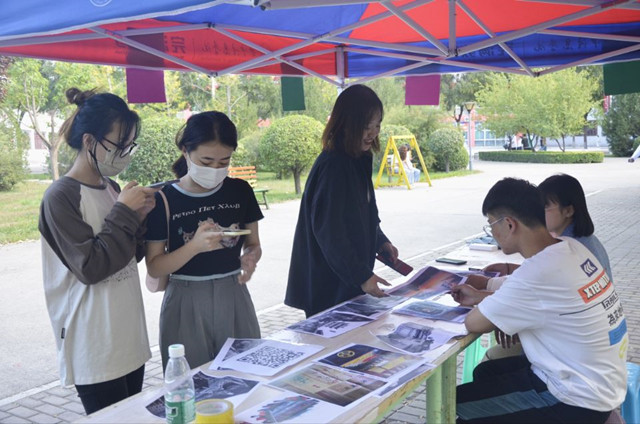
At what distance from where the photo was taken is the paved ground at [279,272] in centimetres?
411

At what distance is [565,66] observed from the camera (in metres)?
5.08

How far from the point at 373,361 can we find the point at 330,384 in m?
0.26

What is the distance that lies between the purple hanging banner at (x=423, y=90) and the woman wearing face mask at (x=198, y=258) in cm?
341

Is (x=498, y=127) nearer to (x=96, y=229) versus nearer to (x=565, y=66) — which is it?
(x=565, y=66)

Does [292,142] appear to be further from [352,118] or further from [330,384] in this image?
[330,384]

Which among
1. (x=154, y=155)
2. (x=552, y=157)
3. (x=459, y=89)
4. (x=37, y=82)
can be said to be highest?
(x=459, y=89)

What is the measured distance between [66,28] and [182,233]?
84cm

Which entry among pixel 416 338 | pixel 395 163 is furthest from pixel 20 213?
pixel 416 338

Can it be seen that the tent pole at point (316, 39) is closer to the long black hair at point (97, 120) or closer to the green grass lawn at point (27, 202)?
the long black hair at point (97, 120)

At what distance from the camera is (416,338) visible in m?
2.28

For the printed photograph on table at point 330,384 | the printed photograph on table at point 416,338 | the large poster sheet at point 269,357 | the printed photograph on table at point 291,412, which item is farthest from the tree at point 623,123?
the printed photograph on table at point 291,412

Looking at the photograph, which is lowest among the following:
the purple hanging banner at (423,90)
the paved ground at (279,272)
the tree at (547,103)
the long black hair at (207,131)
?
the paved ground at (279,272)

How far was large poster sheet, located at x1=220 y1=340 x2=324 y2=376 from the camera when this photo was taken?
1972 mm

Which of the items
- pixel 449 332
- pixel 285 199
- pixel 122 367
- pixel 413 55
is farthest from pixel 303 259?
pixel 285 199
